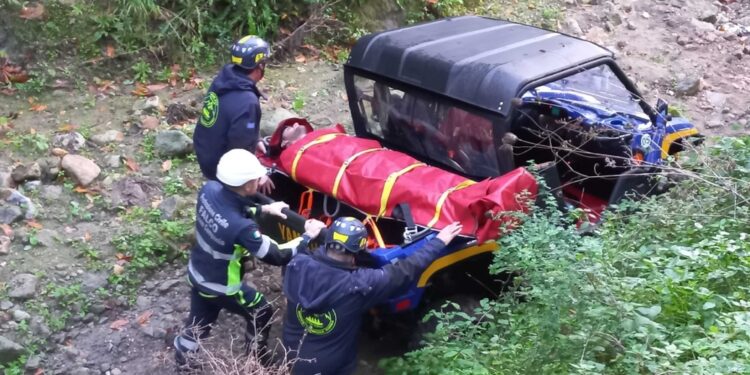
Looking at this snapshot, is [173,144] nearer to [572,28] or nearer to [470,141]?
[470,141]

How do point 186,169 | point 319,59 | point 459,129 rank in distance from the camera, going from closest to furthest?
point 459,129, point 186,169, point 319,59

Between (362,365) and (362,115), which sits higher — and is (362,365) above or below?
below

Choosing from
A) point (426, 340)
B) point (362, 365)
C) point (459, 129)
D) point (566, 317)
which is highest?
point (459, 129)

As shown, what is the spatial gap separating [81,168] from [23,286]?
144 cm

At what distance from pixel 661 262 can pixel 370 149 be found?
202 centimetres

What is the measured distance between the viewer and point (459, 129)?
5.30m

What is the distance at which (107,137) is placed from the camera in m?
7.39

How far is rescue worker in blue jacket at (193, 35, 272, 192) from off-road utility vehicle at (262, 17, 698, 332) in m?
0.36

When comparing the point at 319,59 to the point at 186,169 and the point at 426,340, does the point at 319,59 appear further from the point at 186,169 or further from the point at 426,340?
the point at 426,340

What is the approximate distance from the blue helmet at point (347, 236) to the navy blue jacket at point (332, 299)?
4.2 inches

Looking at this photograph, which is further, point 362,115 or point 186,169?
point 186,169

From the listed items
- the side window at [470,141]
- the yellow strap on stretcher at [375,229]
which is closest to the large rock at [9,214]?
the yellow strap on stretcher at [375,229]

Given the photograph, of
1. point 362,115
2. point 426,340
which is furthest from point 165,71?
point 426,340

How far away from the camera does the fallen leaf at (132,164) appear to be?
709 centimetres
